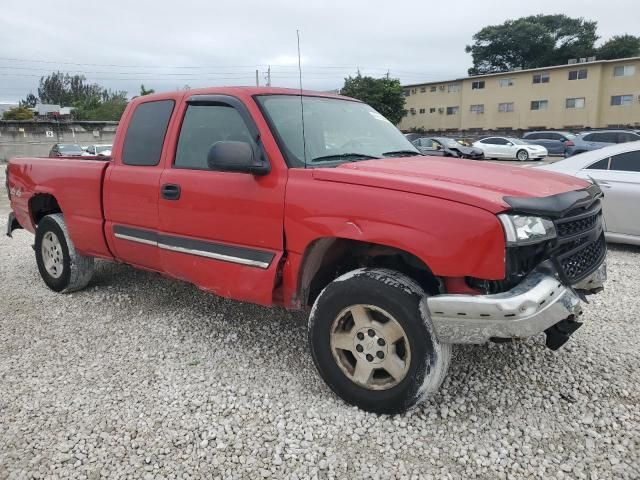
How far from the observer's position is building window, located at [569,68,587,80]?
45.4m

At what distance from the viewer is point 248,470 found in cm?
246

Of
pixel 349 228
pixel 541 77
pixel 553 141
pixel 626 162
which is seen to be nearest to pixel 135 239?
pixel 349 228

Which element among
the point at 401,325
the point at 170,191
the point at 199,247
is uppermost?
the point at 170,191

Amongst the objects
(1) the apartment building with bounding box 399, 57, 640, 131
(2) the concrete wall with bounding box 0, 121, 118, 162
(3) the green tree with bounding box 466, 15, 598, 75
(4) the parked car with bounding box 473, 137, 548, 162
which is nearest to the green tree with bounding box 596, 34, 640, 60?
(3) the green tree with bounding box 466, 15, 598, 75

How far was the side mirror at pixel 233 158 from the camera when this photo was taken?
119 inches

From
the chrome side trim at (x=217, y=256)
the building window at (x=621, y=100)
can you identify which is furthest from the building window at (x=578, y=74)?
the chrome side trim at (x=217, y=256)

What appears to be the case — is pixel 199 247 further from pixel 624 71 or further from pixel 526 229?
pixel 624 71

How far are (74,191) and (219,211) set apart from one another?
1.98m

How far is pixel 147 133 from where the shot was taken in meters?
4.07

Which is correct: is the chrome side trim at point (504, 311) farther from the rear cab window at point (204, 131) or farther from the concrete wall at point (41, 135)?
the concrete wall at point (41, 135)

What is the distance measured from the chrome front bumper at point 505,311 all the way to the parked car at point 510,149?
26.7 m

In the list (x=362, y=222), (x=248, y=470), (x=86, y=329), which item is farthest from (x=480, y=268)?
(x=86, y=329)

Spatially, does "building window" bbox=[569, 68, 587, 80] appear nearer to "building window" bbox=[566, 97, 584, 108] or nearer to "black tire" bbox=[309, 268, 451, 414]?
"building window" bbox=[566, 97, 584, 108]

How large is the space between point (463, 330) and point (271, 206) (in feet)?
4.44
